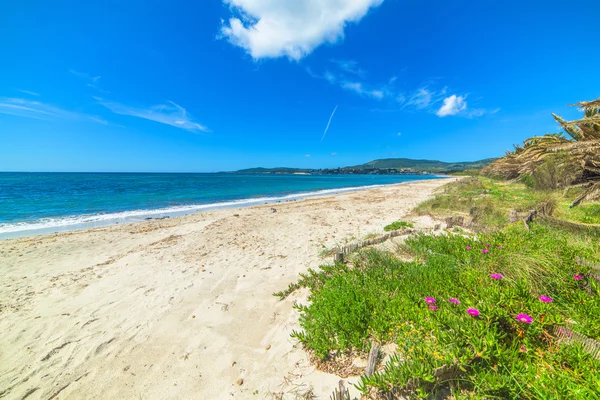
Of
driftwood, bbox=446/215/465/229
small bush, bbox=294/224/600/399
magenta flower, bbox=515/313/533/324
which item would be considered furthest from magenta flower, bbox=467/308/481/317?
driftwood, bbox=446/215/465/229

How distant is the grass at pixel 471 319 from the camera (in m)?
2.23

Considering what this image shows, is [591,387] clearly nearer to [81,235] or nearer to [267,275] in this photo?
[267,275]

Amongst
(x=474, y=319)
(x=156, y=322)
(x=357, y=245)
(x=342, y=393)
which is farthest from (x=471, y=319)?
(x=156, y=322)

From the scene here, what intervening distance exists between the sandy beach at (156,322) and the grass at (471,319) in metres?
0.74

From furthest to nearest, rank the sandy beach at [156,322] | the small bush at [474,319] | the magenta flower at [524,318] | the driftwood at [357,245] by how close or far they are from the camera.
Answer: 1. the driftwood at [357,245]
2. the sandy beach at [156,322]
3. the magenta flower at [524,318]
4. the small bush at [474,319]

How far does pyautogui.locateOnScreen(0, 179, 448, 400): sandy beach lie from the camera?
3223mm

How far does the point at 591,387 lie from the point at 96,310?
7633 millimetres

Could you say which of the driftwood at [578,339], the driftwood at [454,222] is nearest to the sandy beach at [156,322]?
the driftwood at [578,339]

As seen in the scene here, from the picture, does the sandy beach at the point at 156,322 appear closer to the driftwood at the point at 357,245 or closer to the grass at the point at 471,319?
the grass at the point at 471,319

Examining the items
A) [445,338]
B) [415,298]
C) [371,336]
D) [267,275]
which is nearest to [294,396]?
[371,336]

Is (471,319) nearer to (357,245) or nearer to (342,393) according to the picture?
(342,393)

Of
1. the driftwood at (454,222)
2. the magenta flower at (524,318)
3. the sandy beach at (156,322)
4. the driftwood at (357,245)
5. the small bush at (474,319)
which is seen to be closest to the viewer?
the small bush at (474,319)

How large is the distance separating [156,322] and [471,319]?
5.34 m

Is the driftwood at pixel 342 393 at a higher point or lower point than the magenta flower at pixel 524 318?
lower
